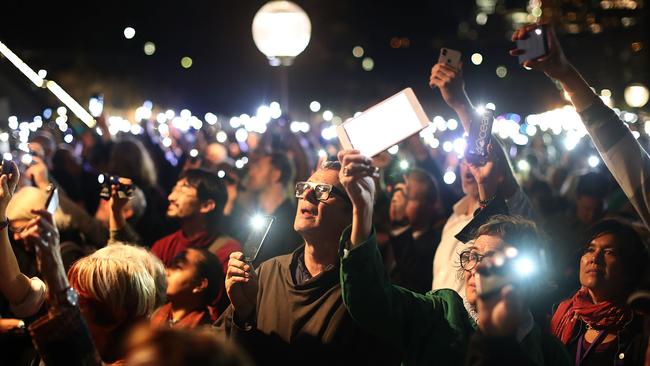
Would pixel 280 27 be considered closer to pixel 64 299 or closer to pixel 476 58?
pixel 64 299

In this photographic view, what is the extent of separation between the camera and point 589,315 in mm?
4340

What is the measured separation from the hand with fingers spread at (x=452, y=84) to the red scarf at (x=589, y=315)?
1.26 meters

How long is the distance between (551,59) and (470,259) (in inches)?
36.6

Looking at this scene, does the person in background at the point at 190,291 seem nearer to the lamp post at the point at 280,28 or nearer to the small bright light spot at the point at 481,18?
the lamp post at the point at 280,28

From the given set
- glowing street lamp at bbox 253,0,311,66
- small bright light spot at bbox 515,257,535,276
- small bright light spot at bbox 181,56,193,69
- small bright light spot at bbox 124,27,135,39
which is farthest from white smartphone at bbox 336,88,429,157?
small bright light spot at bbox 181,56,193,69

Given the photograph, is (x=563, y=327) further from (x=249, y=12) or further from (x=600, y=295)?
(x=249, y=12)

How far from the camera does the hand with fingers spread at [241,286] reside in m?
4.05

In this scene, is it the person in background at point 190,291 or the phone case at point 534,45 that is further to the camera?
the person in background at point 190,291

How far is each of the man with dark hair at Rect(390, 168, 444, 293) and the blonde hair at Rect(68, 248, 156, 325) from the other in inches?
116

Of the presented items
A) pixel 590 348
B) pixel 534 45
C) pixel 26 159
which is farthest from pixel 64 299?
pixel 26 159

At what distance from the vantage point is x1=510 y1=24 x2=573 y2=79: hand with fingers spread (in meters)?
3.79

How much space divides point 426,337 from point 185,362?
73.6 inches

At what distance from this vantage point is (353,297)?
352 centimetres

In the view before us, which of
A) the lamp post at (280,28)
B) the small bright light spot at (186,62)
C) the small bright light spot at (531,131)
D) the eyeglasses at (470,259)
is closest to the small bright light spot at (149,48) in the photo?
the small bright light spot at (186,62)
